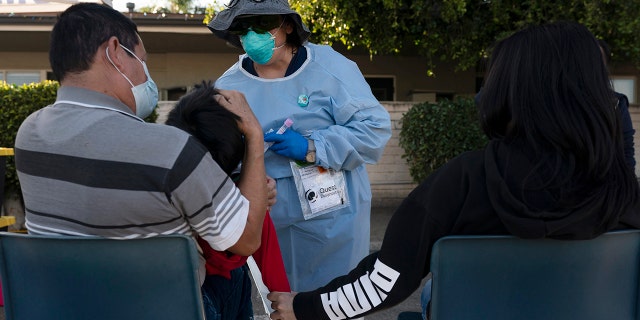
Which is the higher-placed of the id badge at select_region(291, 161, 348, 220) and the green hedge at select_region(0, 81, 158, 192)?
the id badge at select_region(291, 161, 348, 220)

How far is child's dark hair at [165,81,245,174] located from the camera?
68.1 inches

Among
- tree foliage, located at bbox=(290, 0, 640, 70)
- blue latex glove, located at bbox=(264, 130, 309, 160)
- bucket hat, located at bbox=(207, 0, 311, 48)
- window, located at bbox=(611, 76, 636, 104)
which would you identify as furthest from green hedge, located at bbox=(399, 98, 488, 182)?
blue latex glove, located at bbox=(264, 130, 309, 160)

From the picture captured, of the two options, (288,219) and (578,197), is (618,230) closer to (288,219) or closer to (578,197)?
(578,197)

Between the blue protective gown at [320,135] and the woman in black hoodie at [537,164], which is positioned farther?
the blue protective gown at [320,135]

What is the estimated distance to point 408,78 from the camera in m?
11.3

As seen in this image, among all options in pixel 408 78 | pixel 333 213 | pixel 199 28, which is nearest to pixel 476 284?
pixel 333 213

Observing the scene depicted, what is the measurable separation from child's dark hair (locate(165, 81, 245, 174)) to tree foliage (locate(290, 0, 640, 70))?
5536 millimetres

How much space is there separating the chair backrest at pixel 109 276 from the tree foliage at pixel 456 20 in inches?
234

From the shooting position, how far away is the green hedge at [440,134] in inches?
305

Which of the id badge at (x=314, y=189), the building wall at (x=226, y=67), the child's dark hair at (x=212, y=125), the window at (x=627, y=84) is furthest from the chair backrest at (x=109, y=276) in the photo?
the window at (x=627, y=84)

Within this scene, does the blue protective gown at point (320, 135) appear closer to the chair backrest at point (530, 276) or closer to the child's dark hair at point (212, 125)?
the child's dark hair at point (212, 125)

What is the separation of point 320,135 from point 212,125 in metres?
0.67

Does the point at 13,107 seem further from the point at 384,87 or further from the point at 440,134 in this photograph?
the point at 384,87

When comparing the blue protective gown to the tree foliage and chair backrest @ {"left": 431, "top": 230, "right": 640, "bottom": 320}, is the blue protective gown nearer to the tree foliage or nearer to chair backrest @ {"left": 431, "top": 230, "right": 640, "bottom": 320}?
chair backrest @ {"left": 431, "top": 230, "right": 640, "bottom": 320}
